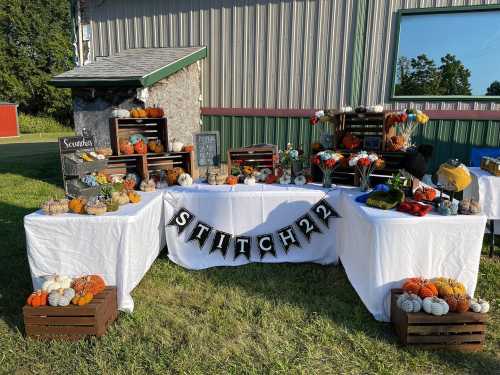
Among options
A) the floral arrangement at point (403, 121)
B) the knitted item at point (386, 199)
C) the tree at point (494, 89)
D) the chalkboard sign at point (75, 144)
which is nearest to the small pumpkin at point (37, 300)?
the chalkboard sign at point (75, 144)

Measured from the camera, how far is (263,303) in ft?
12.3

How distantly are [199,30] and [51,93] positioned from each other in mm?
37189

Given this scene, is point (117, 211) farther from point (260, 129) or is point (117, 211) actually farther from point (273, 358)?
point (260, 129)

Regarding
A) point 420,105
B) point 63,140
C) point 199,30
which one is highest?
point 199,30

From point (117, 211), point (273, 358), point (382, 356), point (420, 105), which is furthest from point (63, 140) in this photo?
point (420, 105)

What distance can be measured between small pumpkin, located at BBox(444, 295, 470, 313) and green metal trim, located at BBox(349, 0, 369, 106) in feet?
17.5

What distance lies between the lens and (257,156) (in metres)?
5.27

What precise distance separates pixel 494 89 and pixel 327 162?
4953 millimetres

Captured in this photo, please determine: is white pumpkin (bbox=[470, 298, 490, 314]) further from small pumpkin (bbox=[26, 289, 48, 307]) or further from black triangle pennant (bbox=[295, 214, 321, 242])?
small pumpkin (bbox=[26, 289, 48, 307])

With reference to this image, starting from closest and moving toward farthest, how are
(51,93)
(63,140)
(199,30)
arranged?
(63,140) < (199,30) < (51,93)

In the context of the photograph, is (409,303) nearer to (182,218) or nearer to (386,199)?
(386,199)

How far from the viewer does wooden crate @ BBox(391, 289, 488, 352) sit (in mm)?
2980

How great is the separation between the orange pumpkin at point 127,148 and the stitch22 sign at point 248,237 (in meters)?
1.15

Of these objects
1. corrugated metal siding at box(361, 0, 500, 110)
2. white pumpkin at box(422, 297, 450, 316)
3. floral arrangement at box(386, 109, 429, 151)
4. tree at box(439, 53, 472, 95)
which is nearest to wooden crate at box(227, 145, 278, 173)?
floral arrangement at box(386, 109, 429, 151)
